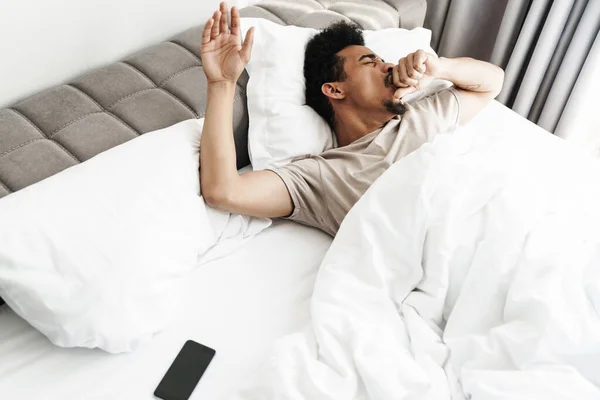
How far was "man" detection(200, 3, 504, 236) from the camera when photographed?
52.4 inches

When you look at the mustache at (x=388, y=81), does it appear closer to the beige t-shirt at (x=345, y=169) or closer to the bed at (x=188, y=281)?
the beige t-shirt at (x=345, y=169)

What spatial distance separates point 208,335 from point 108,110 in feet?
2.01

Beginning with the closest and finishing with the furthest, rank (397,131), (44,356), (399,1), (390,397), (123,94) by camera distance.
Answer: (390,397) → (44,356) → (123,94) → (397,131) → (399,1)

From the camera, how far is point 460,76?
1.71 m

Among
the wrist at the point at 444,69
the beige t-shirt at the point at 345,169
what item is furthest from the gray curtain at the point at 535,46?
the beige t-shirt at the point at 345,169

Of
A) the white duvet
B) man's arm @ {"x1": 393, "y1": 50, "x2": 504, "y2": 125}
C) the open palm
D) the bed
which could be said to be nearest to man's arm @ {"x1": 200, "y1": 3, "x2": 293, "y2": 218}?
the open palm

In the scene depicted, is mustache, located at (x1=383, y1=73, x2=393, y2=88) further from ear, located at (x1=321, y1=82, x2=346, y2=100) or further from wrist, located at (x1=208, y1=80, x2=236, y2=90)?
wrist, located at (x1=208, y1=80, x2=236, y2=90)

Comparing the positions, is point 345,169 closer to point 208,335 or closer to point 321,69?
point 321,69

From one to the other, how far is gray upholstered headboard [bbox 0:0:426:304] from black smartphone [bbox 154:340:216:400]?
0.48 m

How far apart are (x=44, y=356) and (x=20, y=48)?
2.25 ft

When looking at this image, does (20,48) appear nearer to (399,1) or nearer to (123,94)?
(123,94)

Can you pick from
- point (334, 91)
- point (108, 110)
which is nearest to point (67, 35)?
point (108, 110)

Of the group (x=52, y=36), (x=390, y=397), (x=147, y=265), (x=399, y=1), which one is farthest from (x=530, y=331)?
(x=399, y=1)

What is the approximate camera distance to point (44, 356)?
1.09 metres
